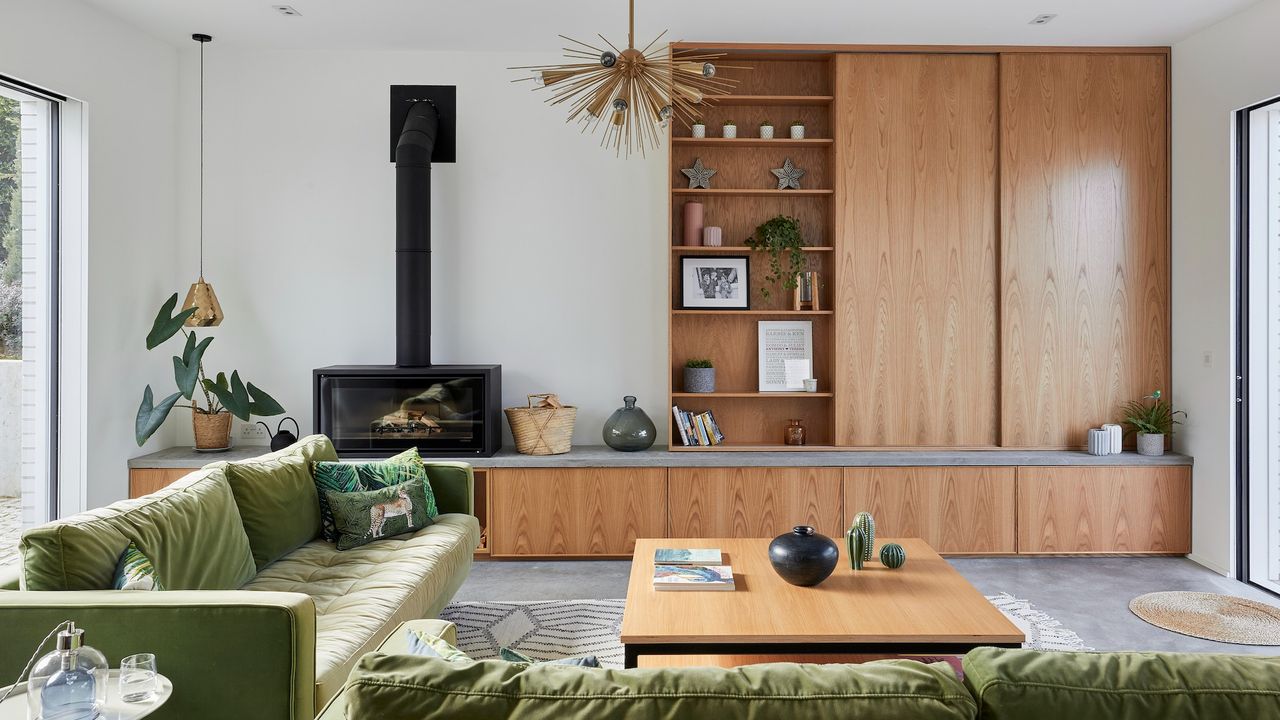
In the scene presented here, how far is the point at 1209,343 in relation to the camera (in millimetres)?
4195

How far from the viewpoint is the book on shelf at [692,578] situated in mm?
2645

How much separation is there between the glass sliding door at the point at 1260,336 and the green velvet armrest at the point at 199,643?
4.23 m

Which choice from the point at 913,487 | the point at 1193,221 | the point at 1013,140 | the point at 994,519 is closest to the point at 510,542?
the point at 913,487

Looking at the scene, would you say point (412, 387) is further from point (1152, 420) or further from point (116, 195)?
point (1152, 420)

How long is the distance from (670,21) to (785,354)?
1.86m

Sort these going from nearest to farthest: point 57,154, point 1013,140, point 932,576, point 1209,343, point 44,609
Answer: point 44,609
point 932,576
point 57,154
point 1209,343
point 1013,140

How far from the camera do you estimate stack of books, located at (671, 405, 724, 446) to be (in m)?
4.56

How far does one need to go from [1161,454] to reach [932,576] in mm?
2399

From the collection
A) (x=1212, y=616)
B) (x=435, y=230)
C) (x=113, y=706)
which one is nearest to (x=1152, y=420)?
(x=1212, y=616)

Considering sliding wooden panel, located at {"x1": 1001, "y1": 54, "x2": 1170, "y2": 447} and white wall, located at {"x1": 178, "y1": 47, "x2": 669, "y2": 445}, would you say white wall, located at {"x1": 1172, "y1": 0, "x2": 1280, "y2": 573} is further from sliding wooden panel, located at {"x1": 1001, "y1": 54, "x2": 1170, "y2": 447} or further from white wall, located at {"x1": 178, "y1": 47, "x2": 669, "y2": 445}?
white wall, located at {"x1": 178, "y1": 47, "x2": 669, "y2": 445}

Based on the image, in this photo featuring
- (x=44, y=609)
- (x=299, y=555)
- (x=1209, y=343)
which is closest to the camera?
(x=44, y=609)

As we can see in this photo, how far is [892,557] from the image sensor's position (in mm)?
2840

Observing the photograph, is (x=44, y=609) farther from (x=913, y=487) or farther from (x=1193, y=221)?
(x=1193, y=221)

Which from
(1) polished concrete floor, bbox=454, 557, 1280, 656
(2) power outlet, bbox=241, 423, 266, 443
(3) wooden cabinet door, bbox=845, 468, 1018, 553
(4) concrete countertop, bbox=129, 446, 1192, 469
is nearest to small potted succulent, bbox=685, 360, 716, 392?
(4) concrete countertop, bbox=129, 446, 1192, 469
